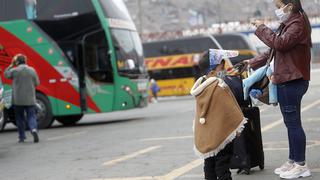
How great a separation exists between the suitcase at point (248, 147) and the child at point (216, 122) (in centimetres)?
78

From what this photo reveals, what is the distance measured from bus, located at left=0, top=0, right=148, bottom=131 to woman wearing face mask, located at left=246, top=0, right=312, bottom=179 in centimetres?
1107

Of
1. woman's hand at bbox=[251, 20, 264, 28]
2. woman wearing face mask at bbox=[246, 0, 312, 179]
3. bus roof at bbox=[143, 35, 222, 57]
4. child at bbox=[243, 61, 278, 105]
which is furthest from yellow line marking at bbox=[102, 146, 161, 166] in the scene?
bus roof at bbox=[143, 35, 222, 57]

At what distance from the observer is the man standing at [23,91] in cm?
1293

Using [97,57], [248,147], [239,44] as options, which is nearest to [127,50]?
[97,57]

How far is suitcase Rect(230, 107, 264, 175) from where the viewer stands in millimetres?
6910

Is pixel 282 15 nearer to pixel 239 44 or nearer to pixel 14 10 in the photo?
pixel 14 10

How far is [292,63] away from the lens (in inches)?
253

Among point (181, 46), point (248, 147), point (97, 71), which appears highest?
point (97, 71)

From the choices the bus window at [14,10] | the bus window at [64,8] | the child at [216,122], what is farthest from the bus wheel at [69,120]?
the child at [216,122]

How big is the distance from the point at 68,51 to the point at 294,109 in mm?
11382

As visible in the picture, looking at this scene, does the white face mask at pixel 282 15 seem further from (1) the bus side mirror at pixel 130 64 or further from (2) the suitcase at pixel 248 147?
(1) the bus side mirror at pixel 130 64

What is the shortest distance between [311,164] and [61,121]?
12.5 metres

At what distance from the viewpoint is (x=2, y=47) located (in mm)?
16766

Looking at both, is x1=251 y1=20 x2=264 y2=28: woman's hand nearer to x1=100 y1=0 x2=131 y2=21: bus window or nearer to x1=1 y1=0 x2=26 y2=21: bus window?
x1=100 y1=0 x2=131 y2=21: bus window
